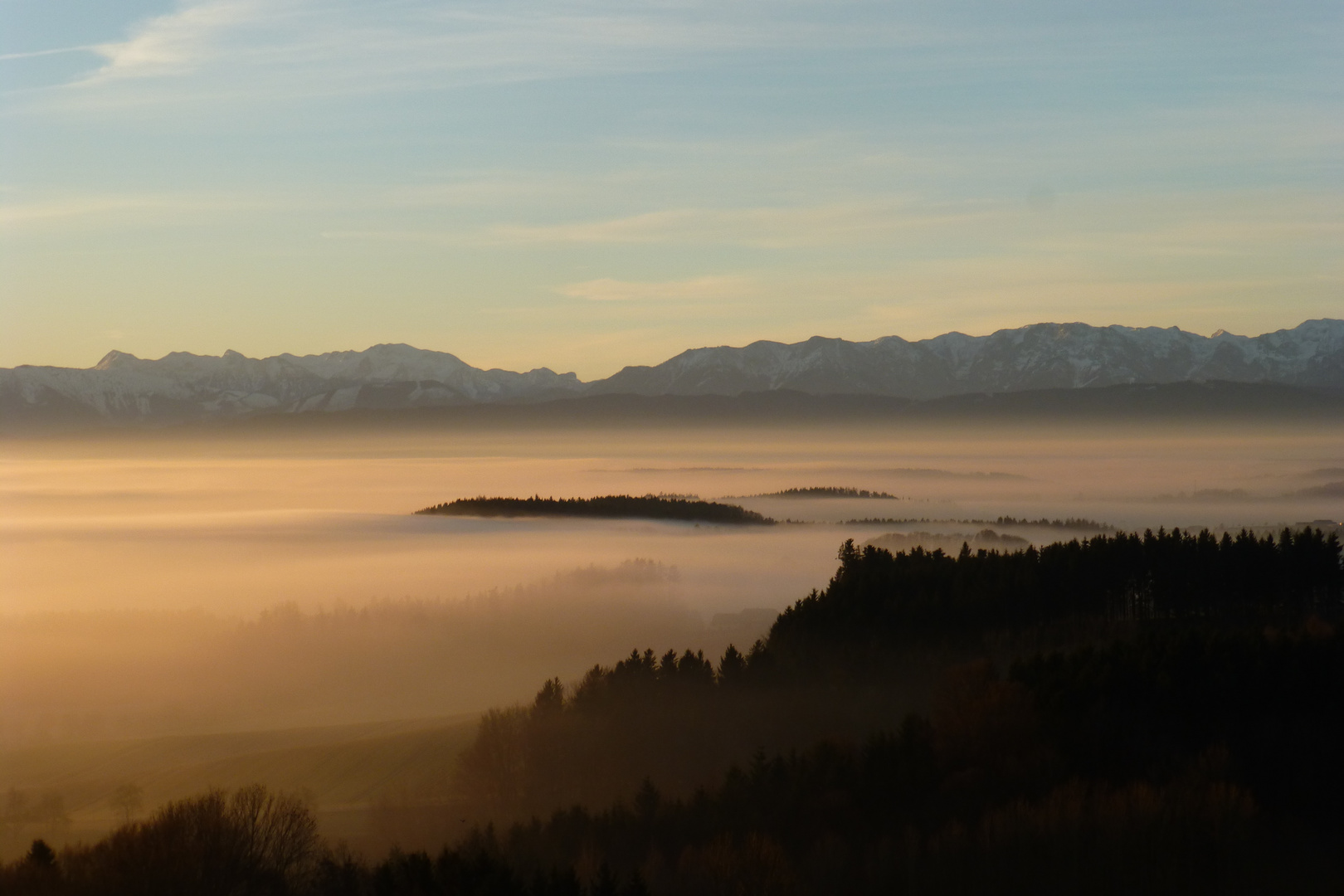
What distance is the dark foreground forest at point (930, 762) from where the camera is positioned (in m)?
66.7

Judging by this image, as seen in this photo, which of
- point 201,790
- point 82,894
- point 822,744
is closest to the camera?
point 82,894

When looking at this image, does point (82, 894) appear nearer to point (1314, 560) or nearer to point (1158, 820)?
point (1158, 820)

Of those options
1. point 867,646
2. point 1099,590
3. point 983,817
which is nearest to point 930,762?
point 983,817

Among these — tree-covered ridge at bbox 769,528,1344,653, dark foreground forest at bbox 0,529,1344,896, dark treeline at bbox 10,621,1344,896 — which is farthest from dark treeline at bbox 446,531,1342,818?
dark treeline at bbox 10,621,1344,896

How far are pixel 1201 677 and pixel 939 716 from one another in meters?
19.1

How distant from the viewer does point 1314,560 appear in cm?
14062

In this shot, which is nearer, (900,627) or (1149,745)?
(1149,745)

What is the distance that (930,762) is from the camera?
289 ft

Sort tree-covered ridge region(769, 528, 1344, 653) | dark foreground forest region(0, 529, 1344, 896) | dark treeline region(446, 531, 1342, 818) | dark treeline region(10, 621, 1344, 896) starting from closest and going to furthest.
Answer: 1. dark treeline region(10, 621, 1344, 896)
2. dark foreground forest region(0, 529, 1344, 896)
3. dark treeline region(446, 531, 1342, 818)
4. tree-covered ridge region(769, 528, 1344, 653)

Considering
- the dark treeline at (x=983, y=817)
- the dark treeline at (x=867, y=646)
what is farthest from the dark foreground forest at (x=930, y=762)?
the dark treeline at (x=867, y=646)

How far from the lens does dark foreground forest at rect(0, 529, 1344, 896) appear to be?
219 feet

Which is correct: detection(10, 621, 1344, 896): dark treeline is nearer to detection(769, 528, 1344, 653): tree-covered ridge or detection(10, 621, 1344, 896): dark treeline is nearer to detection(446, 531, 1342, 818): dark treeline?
detection(446, 531, 1342, 818): dark treeline

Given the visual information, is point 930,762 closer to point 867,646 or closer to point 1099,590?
point 867,646

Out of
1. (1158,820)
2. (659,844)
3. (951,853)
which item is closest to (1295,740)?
(1158,820)
